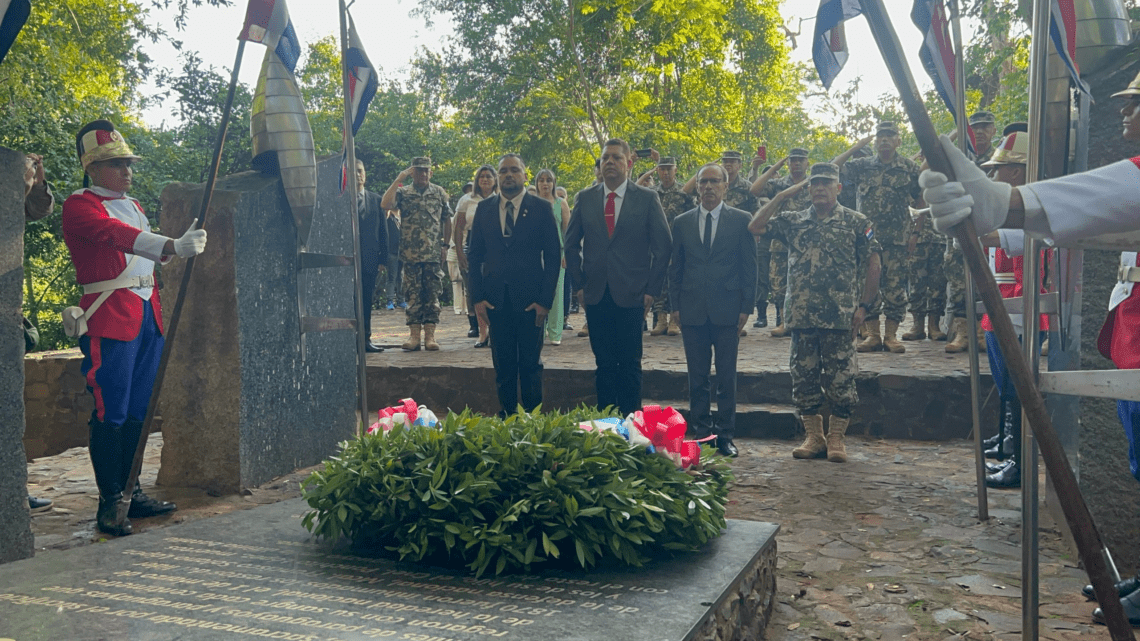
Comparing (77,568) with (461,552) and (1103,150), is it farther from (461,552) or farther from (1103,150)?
(1103,150)

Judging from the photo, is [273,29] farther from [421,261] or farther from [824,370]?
[421,261]

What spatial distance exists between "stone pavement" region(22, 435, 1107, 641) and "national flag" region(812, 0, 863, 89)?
199cm

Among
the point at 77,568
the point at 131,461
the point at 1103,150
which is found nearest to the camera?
the point at 77,568

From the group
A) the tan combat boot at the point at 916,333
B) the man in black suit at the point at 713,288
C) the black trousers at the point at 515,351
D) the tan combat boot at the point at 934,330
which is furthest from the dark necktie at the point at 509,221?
the tan combat boot at the point at 934,330

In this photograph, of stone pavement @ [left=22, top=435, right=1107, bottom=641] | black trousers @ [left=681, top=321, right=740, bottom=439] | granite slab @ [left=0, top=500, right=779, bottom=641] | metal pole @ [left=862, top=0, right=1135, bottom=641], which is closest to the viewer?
metal pole @ [left=862, top=0, right=1135, bottom=641]

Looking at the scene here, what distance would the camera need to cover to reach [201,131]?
58.3ft

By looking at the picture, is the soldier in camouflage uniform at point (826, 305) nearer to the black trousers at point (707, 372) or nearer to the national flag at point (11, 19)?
the black trousers at point (707, 372)

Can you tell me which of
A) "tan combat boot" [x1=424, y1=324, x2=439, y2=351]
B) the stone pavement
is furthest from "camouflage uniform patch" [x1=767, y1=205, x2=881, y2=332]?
"tan combat boot" [x1=424, y1=324, x2=439, y2=351]

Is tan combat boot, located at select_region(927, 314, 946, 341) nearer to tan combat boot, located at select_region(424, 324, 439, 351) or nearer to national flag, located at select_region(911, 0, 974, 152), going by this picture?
tan combat boot, located at select_region(424, 324, 439, 351)

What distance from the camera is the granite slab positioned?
2508mm

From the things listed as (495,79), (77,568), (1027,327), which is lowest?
(77,568)

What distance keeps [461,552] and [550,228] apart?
Answer: 380cm

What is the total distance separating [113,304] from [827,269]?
438 centimetres

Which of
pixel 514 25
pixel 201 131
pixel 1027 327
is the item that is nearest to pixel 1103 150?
pixel 1027 327
